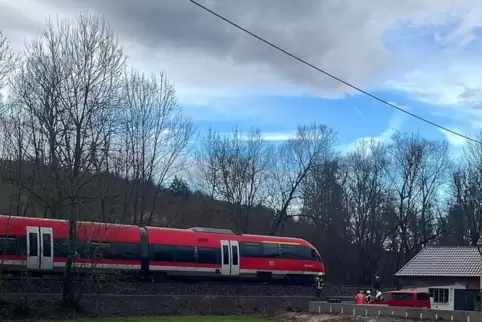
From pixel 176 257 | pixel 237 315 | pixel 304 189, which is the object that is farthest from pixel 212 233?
pixel 304 189

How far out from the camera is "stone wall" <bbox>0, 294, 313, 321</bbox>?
32.9 m

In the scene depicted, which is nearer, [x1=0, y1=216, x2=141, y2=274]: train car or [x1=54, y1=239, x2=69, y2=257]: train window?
[x1=0, y1=216, x2=141, y2=274]: train car

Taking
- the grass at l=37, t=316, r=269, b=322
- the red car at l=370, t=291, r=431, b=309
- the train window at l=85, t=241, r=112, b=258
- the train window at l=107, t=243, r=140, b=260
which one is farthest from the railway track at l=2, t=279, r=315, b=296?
the red car at l=370, t=291, r=431, b=309

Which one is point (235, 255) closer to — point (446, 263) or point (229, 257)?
point (229, 257)

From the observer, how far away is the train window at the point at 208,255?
145 feet

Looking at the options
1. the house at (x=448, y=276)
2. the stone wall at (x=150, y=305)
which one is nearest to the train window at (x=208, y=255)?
the stone wall at (x=150, y=305)

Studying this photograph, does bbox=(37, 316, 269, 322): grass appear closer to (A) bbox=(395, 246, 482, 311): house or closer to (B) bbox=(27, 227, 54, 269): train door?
(B) bbox=(27, 227, 54, 269): train door

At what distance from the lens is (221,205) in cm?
7619

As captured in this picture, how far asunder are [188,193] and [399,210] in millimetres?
24625

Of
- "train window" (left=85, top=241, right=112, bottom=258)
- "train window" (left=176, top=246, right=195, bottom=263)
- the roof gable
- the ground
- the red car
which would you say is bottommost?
the ground

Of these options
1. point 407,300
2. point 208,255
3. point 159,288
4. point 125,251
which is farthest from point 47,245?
point 407,300

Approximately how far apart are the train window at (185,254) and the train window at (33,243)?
30.8ft

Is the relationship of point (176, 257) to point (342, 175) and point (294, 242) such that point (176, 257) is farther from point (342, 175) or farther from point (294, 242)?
point (342, 175)

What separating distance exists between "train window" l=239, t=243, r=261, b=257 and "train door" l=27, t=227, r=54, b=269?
13.6m
